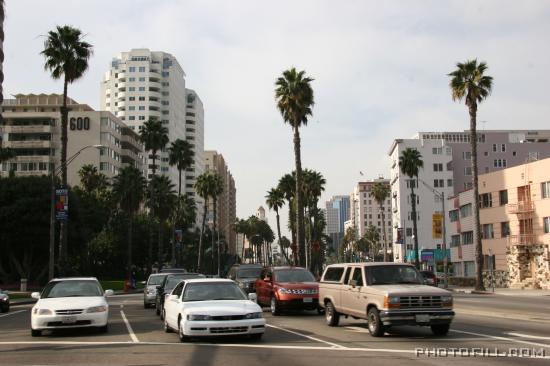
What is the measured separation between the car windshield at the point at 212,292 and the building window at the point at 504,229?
157ft

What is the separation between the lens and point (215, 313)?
13.2m

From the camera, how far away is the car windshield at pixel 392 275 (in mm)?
14922

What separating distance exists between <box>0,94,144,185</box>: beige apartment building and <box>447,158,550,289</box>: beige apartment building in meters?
70.8

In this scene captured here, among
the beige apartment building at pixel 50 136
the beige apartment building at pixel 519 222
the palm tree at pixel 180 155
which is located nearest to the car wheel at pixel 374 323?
the beige apartment building at pixel 519 222

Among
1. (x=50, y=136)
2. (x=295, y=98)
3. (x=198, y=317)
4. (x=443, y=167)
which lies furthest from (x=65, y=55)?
(x=443, y=167)

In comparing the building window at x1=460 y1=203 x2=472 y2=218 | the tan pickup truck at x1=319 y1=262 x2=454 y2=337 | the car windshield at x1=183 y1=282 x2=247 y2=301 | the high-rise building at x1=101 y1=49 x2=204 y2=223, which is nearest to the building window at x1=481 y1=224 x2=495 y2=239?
the building window at x1=460 y1=203 x2=472 y2=218

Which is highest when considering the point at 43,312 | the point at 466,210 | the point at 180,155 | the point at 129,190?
the point at 180,155

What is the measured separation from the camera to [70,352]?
1271 cm

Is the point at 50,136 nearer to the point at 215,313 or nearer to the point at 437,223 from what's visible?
the point at 437,223

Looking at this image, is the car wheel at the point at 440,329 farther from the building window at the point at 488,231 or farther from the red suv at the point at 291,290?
the building window at the point at 488,231

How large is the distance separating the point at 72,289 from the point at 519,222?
46.5 meters

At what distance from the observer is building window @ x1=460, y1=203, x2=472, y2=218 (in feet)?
217

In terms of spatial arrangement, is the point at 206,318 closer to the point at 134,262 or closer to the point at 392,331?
the point at 392,331

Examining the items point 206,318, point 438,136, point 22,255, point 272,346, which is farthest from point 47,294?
point 438,136
